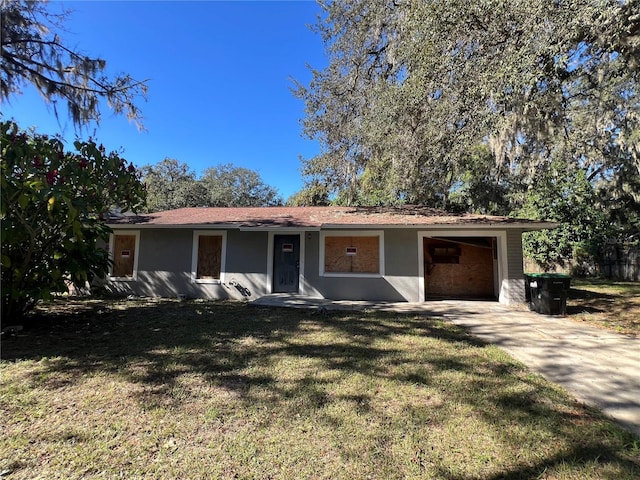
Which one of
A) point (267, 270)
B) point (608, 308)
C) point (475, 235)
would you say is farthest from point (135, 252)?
point (608, 308)

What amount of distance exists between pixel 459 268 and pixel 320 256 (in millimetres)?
4841

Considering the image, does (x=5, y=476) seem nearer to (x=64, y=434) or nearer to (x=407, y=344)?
(x=64, y=434)

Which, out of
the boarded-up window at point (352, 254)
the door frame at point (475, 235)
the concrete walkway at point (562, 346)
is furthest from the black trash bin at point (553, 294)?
the boarded-up window at point (352, 254)

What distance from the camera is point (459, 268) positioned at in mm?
10695

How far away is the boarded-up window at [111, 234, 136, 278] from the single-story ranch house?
0.03m

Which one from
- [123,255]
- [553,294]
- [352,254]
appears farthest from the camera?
[123,255]

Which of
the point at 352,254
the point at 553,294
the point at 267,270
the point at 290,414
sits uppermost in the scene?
the point at 352,254

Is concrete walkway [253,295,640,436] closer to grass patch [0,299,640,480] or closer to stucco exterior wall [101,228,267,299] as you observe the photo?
grass patch [0,299,640,480]

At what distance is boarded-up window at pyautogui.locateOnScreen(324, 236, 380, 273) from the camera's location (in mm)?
9375

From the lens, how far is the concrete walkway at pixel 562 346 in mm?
3184

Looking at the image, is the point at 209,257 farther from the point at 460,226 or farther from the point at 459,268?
the point at 459,268

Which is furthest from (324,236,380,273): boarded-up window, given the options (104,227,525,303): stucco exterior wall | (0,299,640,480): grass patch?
(0,299,640,480): grass patch

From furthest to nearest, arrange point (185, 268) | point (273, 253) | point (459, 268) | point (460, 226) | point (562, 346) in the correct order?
1. point (459, 268)
2. point (185, 268)
3. point (273, 253)
4. point (460, 226)
5. point (562, 346)

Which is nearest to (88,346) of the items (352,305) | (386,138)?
(352,305)
